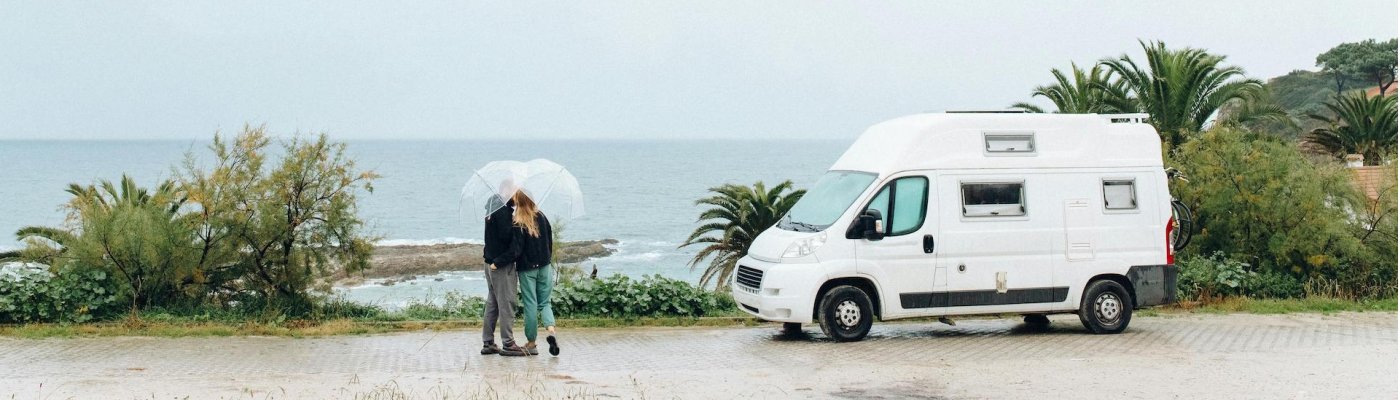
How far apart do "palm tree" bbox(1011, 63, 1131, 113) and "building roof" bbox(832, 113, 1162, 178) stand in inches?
734

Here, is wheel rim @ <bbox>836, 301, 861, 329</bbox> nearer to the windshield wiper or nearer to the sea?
the windshield wiper

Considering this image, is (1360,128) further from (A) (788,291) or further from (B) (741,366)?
(B) (741,366)

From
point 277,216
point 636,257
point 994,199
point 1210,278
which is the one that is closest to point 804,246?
point 994,199

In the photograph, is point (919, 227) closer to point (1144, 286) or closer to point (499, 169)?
point (1144, 286)

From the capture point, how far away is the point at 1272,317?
14.0 metres

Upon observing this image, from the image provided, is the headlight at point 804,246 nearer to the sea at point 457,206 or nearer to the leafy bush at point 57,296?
the sea at point 457,206

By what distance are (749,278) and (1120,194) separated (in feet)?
13.0

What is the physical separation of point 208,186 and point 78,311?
183 cm

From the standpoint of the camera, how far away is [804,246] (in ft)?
37.5

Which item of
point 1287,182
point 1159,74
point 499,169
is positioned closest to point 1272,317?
point 1287,182

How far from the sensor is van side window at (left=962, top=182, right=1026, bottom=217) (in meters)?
11.8

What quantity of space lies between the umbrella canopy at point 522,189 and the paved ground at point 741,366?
1.35m

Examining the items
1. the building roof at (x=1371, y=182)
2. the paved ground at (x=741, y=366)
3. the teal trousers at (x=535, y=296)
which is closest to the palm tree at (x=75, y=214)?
the paved ground at (x=741, y=366)

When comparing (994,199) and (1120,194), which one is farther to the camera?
(1120,194)
